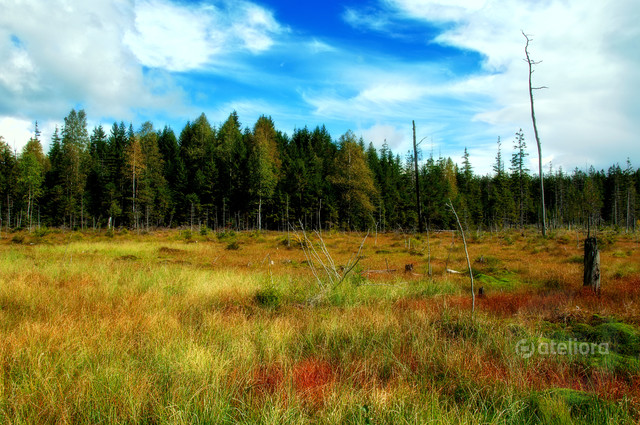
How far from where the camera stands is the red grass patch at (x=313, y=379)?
265 centimetres

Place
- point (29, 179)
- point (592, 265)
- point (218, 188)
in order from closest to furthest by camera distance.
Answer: point (592, 265) < point (29, 179) < point (218, 188)

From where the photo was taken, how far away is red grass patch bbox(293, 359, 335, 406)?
8.70 feet

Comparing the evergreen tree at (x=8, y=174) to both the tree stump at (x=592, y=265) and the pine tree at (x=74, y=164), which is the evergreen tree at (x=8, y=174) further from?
the tree stump at (x=592, y=265)

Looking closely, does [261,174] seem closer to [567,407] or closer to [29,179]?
[29,179]

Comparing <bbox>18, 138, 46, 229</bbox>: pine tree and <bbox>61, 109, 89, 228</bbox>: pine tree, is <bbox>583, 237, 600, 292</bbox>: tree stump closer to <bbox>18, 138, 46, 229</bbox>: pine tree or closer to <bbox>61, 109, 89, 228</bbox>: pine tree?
<bbox>61, 109, 89, 228</bbox>: pine tree

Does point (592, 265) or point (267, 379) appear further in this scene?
point (592, 265)

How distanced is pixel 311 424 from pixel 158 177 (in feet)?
170

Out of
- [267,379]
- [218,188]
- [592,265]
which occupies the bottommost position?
[267,379]

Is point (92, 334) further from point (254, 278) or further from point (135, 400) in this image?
point (254, 278)

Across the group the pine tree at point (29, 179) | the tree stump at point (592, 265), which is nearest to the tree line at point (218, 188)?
the pine tree at point (29, 179)

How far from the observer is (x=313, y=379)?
2963 mm

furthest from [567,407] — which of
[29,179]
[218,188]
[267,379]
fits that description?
[29,179]

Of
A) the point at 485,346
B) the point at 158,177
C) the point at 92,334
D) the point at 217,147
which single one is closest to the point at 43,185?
the point at 158,177

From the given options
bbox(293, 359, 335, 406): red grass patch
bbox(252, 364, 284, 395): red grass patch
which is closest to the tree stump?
bbox(293, 359, 335, 406): red grass patch
